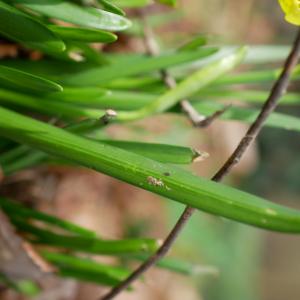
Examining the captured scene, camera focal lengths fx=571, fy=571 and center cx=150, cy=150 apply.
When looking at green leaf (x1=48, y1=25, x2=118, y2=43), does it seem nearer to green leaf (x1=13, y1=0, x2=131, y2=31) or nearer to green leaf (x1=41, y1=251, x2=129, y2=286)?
green leaf (x1=13, y1=0, x2=131, y2=31)

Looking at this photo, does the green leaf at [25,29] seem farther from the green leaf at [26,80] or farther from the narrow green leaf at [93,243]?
the narrow green leaf at [93,243]

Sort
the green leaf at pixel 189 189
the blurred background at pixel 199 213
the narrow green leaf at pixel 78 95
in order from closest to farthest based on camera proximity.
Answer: the green leaf at pixel 189 189 → the narrow green leaf at pixel 78 95 → the blurred background at pixel 199 213

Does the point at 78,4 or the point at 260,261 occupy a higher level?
the point at 78,4

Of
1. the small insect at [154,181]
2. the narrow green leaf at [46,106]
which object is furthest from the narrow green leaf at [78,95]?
the small insect at [154,181]

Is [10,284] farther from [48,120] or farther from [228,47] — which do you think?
[228,47]

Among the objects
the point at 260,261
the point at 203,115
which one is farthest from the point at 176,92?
the point at 260,261

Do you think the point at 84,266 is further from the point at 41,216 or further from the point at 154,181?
the point at 154,181

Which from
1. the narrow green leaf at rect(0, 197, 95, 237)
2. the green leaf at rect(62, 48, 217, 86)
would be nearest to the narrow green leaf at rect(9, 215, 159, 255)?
the narrow green leaf at rect(0, 197, 95, 237)
